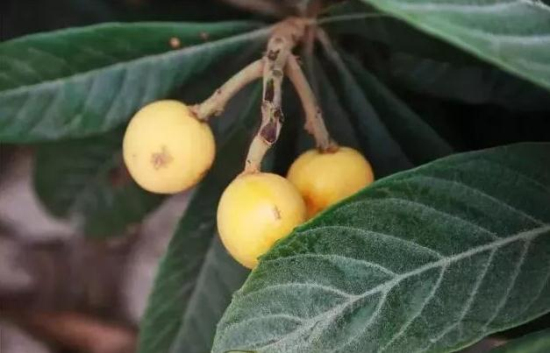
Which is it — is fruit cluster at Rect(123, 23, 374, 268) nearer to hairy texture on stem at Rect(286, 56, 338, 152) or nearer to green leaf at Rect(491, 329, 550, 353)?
hairy texture on stem at Rect(286, 56, 338, 152)

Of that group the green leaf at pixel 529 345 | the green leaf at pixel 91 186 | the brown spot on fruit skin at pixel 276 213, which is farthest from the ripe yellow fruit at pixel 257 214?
the green leaf at pixel 91 186

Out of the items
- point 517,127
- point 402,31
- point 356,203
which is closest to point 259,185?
point 356,203

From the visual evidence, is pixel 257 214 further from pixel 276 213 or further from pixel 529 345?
pixel 529 345

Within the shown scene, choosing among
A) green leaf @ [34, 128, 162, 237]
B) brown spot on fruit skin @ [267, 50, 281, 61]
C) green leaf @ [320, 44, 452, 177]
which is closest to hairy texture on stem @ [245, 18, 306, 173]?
brown spot on fruit skin @ [267, 50, 281, 61]

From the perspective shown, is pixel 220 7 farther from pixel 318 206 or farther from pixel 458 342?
pixel 458 342

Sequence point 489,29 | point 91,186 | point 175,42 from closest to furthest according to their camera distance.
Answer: point 489,29 < point 175,42 < point 91,186

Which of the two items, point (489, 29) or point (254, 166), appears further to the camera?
point (254, 166)

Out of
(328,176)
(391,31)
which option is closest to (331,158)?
(328,176)
